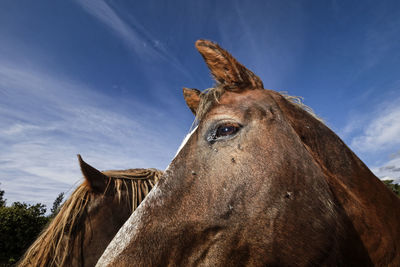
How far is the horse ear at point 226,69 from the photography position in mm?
2145

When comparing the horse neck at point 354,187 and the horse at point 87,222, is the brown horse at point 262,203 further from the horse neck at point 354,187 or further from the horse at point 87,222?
the horse at point 87,222

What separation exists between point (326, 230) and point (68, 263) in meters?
3.00

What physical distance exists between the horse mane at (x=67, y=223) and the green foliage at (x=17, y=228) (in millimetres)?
5868

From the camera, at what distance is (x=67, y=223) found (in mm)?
2836

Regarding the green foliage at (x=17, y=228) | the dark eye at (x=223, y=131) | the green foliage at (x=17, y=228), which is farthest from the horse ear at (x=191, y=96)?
the green foliage at (x=17, y=228)

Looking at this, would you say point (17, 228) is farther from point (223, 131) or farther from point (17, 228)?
point (223, 131)

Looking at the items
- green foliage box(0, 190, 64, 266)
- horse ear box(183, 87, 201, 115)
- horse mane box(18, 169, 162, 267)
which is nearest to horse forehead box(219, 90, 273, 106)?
horse ear box(183, 87, 201, 115)

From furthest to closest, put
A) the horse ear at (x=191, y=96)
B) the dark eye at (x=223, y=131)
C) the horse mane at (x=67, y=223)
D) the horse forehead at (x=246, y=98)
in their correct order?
the horse ear at (x=191, y=96) → the horse mane at (x=67, y=223) → the horse forehead at (x=246, y=98) → the dark eye at (x=223, y=131)

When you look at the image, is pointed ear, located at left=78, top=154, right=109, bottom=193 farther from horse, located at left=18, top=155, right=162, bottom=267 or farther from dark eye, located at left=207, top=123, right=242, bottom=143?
dark eye, located at left=207, top=123, right=242, bottom=143

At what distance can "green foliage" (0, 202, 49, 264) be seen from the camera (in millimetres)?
7145

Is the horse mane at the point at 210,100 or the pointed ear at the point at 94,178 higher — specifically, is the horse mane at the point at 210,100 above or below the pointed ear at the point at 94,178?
above

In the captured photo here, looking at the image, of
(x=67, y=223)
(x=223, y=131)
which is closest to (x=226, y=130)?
(x=223, y=131)

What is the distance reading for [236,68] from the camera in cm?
218

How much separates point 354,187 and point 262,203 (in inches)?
35.1
